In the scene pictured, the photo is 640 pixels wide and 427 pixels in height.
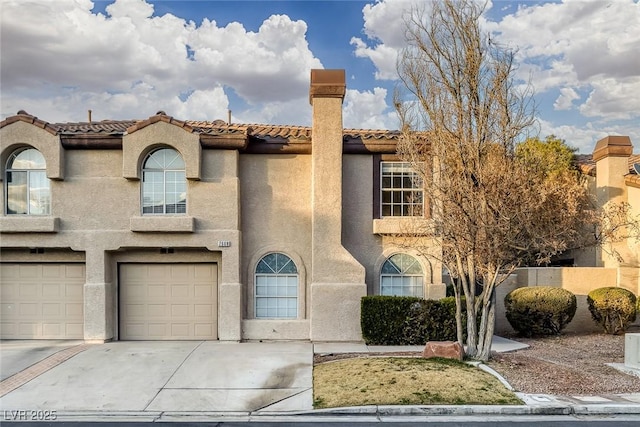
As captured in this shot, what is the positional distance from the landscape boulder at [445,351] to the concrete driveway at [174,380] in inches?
105

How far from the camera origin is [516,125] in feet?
33.6

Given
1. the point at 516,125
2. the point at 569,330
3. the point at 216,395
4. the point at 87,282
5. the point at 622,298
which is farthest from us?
the point at 569,330

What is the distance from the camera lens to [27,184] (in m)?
13.1

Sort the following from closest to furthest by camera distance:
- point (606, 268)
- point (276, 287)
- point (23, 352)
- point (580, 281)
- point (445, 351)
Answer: point (445, 351) < point (23, 352) < point (276, 287) < point (580, 281) < point (606, 268)

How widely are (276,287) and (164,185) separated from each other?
4.13 meters

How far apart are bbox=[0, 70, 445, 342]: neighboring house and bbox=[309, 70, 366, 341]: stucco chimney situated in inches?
1.1

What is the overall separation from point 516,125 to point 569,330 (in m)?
8.06

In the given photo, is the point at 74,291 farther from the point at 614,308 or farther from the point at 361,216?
the point at 614,308

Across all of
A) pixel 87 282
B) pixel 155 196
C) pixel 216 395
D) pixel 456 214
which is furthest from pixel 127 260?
pixel 456 214

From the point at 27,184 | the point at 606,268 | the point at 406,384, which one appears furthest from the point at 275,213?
the point at 606,268

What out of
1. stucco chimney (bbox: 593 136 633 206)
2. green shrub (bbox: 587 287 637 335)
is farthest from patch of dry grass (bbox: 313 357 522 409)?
stucco chimney (bbox: 593 136 633 206)

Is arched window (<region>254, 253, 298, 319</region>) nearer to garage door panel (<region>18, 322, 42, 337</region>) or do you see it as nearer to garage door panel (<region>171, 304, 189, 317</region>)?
garage door panel (<region>171, 304, 189, 317</region>)

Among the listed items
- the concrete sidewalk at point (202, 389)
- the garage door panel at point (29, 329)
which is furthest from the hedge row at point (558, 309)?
the garage door panel at point (29, 329)

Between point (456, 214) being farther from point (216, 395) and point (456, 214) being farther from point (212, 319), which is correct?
point (212, 319)
